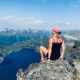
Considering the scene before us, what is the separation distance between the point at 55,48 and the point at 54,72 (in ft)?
9.23

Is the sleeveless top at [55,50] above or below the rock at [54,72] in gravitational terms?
above

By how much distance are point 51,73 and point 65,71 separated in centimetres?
131

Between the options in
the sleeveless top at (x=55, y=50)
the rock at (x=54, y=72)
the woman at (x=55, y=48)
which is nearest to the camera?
the rock at (x=54, y=72)

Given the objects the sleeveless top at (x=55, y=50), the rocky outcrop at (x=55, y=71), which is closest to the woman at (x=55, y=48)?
the sleeveless top at (x=55, y=50)

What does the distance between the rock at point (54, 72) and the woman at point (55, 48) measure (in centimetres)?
80

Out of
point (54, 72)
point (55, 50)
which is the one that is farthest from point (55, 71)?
point (55, 50)

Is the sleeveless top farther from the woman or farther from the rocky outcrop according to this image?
the rocky outcrop

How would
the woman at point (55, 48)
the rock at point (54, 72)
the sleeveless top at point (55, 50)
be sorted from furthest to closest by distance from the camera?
the sleeveless top at point (55, 50) → the woman at point (55, 48) → the rock at point (54, 72)

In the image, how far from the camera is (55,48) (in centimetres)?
1988

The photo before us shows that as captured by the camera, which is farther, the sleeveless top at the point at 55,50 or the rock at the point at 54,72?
the sleeveless top at the point at 55,50

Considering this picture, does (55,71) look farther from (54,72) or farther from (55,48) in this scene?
(55,48)

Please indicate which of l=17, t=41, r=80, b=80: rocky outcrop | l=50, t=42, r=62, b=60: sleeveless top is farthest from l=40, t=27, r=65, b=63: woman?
l=17, t=41, r=80, b=80: rocky outcrop

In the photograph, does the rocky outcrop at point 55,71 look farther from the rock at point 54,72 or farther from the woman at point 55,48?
the woman at point 55,48

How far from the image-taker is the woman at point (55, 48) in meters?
18.1
